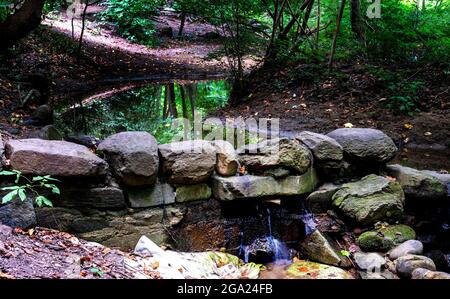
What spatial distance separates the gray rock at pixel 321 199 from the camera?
472 cm

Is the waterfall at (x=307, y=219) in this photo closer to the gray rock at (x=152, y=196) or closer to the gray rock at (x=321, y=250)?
the gray rock at (x=321, y=250)

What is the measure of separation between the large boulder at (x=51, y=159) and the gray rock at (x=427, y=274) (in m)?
2.84

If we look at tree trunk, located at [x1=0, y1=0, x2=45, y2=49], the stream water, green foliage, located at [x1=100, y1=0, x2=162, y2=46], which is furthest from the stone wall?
green foliage, located at [x1=100, y1=0, x2=162, y2=46]

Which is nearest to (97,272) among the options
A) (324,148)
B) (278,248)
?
(278,248)

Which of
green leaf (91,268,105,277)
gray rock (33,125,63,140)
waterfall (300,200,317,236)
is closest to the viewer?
green leaf (91,268,105,277)

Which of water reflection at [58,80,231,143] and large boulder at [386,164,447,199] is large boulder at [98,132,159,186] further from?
large boulder at [386,164,447,199]

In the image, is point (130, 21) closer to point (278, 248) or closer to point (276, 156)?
point (276, 156)

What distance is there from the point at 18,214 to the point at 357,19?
895cm

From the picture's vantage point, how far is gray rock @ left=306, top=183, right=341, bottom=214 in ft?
15.5

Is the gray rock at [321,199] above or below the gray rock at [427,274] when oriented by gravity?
above

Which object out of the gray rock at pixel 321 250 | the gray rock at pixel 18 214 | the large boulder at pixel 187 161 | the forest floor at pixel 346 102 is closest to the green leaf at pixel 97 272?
the gray rock at pixel 18 214

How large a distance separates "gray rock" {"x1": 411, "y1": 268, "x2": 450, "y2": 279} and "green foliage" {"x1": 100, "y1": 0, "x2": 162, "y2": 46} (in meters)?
15.5

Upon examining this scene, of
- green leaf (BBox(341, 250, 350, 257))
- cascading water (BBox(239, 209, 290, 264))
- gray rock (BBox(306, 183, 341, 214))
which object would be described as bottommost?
cascading water (BBox(239, 209, 290, 264))

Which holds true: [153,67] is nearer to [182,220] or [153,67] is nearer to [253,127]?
[253,127]
